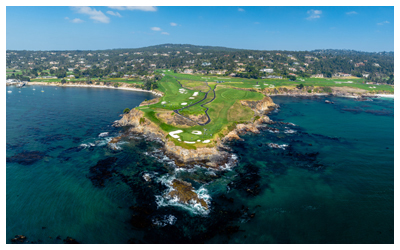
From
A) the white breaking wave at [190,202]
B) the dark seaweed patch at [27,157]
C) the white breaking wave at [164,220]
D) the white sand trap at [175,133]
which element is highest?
the white sand trap at [175,133]

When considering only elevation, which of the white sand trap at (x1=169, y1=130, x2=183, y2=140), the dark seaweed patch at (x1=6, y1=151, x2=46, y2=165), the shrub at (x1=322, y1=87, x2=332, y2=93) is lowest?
the dark seaweed patch at (x1=6, y1=151, x2=46, y2=165)

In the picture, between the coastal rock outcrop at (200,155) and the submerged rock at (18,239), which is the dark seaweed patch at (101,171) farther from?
the coastal rock outcrop at (200,155)

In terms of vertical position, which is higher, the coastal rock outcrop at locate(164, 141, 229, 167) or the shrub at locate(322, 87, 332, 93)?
the shrub at locate(322, 87, 332, 93)

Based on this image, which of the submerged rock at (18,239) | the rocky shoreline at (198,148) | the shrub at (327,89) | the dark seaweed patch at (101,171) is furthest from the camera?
the shrub at (327,89)

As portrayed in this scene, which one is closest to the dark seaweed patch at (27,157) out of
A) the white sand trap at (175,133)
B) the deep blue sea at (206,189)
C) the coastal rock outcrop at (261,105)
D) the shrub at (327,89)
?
the deep blue sea at (206,189)

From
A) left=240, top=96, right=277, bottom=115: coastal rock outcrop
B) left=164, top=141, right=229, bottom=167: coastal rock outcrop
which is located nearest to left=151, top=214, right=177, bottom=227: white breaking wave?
left=164, top=141, right=229, bottom=167: coastal rock outcrop

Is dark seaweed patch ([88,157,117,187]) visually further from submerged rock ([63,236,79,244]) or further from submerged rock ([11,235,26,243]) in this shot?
submerged rock ([11,235,26,243])

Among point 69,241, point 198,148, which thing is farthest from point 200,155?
point 69,241

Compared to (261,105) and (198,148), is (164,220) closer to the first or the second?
(198,148)
